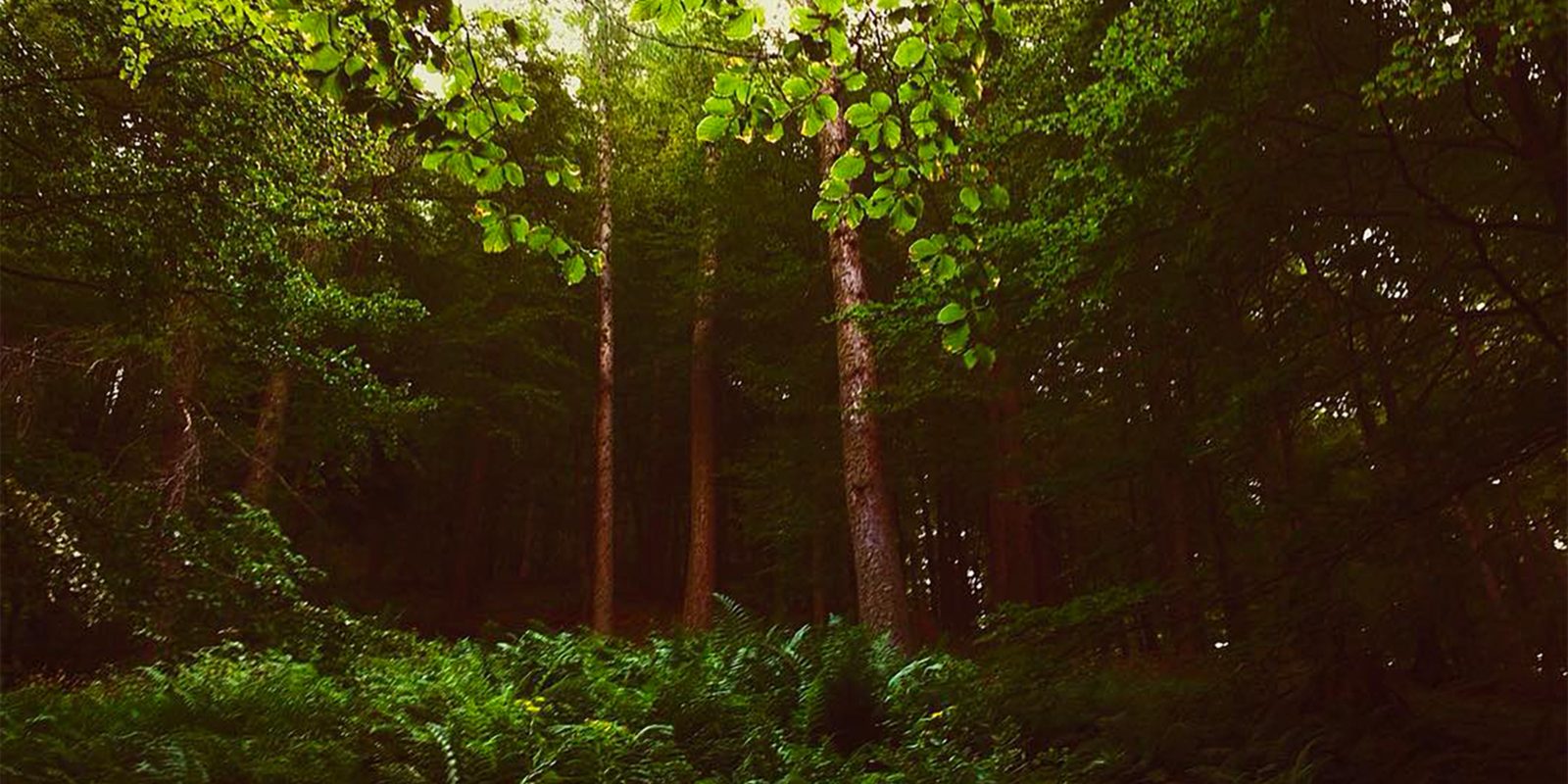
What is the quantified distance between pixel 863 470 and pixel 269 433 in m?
8.96

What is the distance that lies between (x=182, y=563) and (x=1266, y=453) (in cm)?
839

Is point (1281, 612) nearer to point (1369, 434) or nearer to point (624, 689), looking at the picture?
point (1369, 434)

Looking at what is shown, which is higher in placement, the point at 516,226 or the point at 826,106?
the point at 826,106

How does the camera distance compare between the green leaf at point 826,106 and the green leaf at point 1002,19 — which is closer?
the green leaf at point 1002,19

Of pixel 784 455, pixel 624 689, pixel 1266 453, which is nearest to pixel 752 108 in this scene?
pixel 624 689

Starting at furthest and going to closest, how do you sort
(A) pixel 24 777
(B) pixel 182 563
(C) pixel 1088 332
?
(B) pixel 182 563 → (C) pixel 1088 332 → (A) pixel 24 777

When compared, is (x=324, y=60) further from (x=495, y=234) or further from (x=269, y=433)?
(x=269, y=433)

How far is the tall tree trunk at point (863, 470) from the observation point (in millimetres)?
9336

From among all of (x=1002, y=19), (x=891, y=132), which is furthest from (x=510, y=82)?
(x=1002, y=19)

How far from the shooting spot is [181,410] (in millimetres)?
9820

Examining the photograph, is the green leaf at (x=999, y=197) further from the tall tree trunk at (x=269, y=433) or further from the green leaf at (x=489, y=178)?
the tall tree trunk at (x=269, y=433)

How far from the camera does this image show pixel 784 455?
52.5 ft

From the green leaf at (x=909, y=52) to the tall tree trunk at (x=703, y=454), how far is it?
1309cm

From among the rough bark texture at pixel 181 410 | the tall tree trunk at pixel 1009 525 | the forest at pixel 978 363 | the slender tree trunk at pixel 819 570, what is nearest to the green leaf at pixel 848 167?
the forest at pixel 978 363
